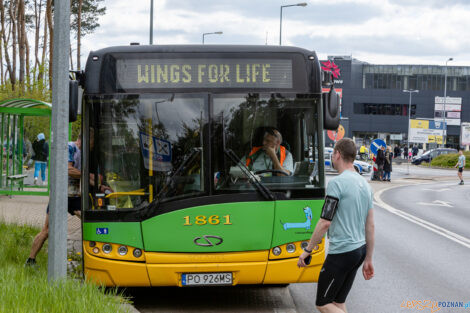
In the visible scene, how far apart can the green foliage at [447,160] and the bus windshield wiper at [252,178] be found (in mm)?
56312

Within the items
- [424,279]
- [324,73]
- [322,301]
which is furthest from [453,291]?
[322,301]

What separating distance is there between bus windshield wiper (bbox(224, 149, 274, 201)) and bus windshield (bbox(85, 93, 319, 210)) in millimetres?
14

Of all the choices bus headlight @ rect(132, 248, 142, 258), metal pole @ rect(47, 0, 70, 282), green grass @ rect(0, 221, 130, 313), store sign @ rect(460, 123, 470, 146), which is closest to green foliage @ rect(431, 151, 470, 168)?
store sign @ rect(460, 123, 470, 146)

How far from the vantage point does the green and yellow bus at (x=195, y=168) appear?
675 cm

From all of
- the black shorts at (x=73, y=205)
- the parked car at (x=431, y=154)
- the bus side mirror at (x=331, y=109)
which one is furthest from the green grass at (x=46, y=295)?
the parked car at (x=431, y=154)

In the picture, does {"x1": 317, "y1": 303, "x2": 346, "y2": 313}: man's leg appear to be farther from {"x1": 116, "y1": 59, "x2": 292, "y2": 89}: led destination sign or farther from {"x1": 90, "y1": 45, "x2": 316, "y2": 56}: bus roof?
{"x1": 90, "y1": 45, "x2": 316, "y2": 56}: bus roof

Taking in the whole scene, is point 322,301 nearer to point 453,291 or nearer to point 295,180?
point 295,180

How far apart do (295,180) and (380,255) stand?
15.1 ft

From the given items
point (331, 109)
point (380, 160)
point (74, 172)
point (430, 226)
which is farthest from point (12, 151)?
point (380, 160)

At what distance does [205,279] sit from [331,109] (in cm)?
205

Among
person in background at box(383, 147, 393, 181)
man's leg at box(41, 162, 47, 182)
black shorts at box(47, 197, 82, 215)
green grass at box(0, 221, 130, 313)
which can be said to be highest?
black shorts at box(47, 197, 82, 215)

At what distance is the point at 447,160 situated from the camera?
62.3 meters

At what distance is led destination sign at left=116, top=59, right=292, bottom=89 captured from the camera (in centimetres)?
698

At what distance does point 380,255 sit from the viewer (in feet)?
36.5
